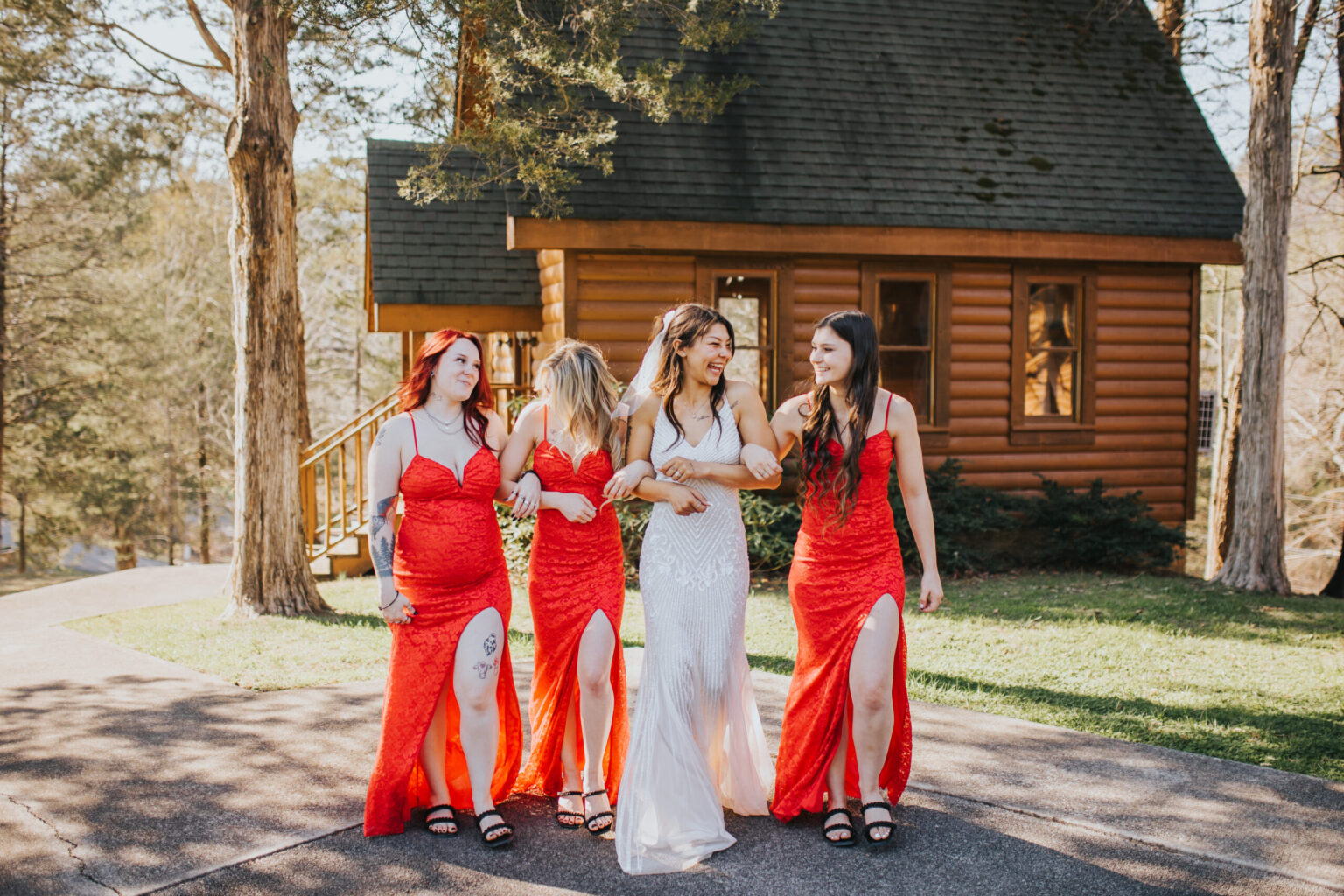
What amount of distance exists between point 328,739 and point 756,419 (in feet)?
9.12

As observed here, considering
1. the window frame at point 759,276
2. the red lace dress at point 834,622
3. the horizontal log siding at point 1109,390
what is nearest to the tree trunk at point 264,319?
the window frame at point 759,276

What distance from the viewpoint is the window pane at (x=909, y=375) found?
11.8 metres

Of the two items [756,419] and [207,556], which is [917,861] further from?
[207,556]

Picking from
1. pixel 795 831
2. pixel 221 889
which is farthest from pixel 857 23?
pixel 221 889

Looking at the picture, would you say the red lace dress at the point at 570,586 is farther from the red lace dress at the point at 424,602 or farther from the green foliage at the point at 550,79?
the green foliage at the point at 550,79

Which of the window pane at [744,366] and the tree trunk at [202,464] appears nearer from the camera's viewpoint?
the window pane at [744,366]

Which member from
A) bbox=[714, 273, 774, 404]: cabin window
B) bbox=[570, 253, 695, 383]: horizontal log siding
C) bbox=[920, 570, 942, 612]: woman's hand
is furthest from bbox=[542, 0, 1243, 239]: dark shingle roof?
bbox=[920, 570, 942, 612]: woman's hand

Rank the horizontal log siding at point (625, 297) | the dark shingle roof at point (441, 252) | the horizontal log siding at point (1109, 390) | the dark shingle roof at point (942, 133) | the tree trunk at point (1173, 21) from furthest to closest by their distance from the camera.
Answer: the tree trunk at point (1173, 21) → the horizontal log siding at point (1109, 390) → the dark shingle roof at point (441, 252) → the dark shingle roof at point (942, 133) → the horizontal log siding at point (625, 297)

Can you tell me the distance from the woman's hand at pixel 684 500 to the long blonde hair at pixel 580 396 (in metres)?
0.38

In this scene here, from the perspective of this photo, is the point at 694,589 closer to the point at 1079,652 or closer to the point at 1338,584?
the point at 1079,652

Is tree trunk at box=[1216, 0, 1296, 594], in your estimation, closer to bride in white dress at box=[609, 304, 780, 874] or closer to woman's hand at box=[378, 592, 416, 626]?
bride in white dress at box=[609, 304, 780, 874]

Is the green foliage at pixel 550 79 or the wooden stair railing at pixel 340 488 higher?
the green foliage at pixel 550 79

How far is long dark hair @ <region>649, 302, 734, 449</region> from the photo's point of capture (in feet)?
12.9

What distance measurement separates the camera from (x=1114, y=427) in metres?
12.3
